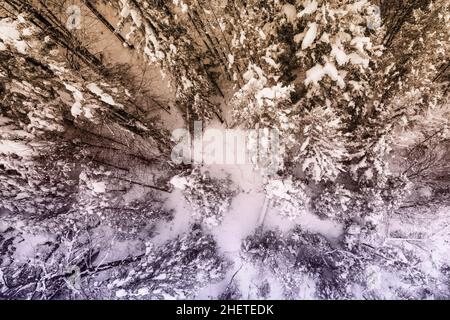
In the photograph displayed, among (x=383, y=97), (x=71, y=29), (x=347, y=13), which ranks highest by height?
(x=71, y=29)

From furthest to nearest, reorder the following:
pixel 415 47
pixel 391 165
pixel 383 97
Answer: pixel 391 165, pixel 383 97, pixel 415 47

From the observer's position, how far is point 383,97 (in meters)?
8.11

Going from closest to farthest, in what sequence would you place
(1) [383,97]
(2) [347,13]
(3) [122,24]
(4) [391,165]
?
(2) [347,13]
(3) [122,24]
(1) [383,97]
(4) [391,165]

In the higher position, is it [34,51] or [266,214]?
[34,51]

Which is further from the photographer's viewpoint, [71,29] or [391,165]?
[391,165]

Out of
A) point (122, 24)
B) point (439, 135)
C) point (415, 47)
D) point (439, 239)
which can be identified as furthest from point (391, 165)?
point (122, 24)

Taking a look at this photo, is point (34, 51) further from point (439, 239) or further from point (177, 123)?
point (439, 239)

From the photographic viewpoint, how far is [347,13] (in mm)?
5270

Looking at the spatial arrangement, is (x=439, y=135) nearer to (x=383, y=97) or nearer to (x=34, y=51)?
(x=383, y=97)

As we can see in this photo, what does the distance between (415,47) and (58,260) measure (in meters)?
12.1
